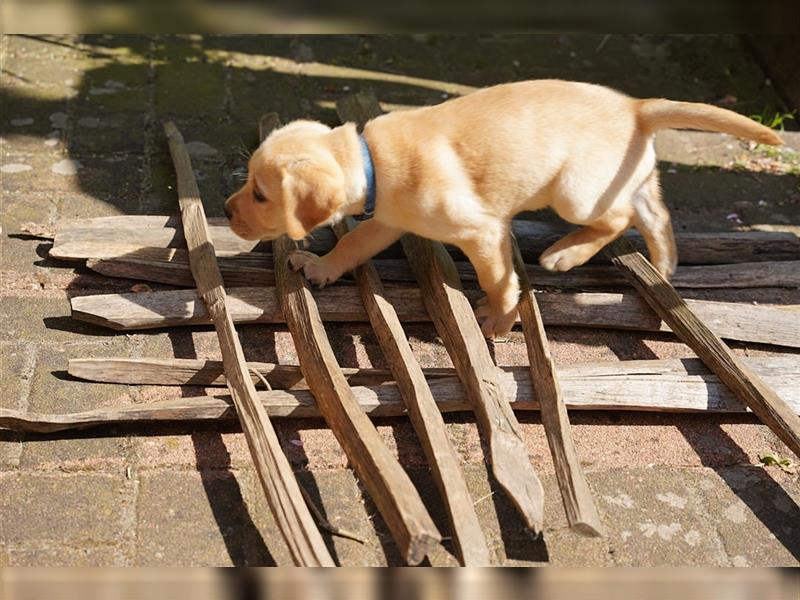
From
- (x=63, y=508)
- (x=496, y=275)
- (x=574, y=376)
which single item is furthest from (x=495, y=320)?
(x=63, y=508)

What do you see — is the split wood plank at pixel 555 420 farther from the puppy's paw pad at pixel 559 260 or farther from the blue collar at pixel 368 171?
the blue collar at pixel 368 171

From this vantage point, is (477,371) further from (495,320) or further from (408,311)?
(408,311)

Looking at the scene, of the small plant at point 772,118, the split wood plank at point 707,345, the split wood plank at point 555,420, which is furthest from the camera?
the small plant at point 772,118

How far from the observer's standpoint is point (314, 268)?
4852mm

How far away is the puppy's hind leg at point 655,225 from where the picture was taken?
489 cm


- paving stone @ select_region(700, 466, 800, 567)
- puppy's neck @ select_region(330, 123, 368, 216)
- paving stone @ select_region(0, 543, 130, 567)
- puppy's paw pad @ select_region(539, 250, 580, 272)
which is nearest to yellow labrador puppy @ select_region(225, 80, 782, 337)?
puppy's neck @ select_region(330, 123, 368, 216)

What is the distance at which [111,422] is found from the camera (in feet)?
13.7

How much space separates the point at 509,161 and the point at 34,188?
2.98 m

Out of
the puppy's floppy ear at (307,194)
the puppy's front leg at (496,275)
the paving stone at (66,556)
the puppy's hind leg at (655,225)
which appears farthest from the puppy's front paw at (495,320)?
the paving stone at (66,556)

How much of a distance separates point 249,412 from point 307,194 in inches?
37.1

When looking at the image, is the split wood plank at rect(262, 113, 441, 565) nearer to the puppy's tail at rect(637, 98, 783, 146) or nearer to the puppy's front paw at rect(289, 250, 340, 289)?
the puppy's front paw at rect(289, 250, 340, 289)

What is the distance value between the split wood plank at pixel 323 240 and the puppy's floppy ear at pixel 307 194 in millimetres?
1036

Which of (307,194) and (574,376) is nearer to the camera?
(307,194)

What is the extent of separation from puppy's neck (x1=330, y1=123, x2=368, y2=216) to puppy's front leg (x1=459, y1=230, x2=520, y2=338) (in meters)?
0.56
